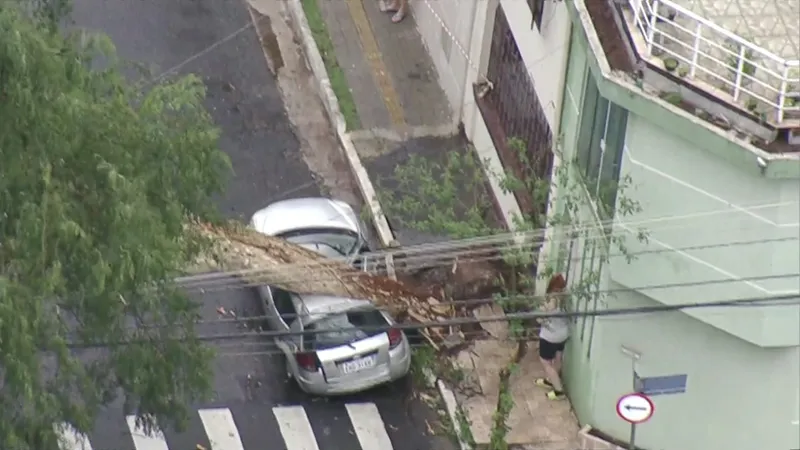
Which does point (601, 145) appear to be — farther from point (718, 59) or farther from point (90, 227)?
point (90, 227)

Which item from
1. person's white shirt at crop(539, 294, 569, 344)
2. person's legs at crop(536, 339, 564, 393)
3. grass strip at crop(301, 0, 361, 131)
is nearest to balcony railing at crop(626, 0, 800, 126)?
person's white shirt at crop(539, 294, 569, 344)

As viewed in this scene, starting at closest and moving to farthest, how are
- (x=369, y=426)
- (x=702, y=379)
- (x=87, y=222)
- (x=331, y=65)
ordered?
(x=87, y=222)
(x=702, y=379)
(x=369, y=426)
(x=331, y=65)

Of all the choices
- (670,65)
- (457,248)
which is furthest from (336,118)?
(670,65)

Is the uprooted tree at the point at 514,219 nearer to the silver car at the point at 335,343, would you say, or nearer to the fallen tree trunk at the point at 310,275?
the fallen tree trunk at the point at 310,275

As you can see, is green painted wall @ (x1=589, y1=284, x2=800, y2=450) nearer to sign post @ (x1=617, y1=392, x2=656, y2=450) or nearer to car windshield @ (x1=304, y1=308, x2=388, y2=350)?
sign post @ (x1=617, y1=392, x2=656, y2=450)

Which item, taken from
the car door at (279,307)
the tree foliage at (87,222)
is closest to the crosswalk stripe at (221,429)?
the car door at (279,307)

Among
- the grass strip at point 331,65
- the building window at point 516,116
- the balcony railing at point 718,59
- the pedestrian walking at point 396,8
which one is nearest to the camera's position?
the balcony railing at point 718,59
